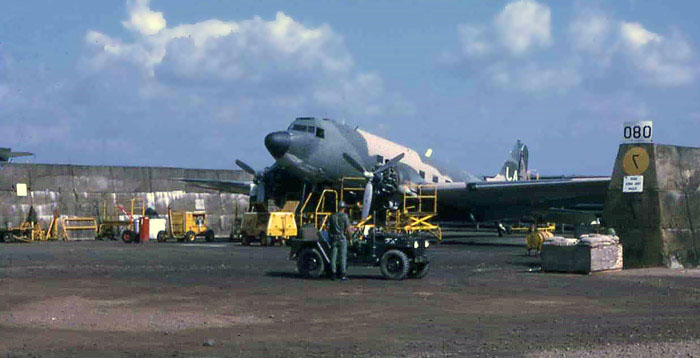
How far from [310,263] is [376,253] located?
1.70 metres

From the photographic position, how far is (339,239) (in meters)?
20.3

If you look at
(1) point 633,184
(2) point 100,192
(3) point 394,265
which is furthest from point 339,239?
(2) point 100,192

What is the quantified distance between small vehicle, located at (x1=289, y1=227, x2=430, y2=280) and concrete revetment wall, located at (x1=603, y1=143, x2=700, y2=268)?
24.5ft

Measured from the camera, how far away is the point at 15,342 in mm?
10430

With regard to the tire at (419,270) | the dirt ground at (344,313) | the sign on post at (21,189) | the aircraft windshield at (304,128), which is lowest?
the dirt ground at (344,313)

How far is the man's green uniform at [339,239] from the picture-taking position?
20.2 m

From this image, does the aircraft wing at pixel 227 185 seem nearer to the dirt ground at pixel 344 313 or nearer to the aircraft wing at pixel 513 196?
the aircraft wing at pixel 513 196

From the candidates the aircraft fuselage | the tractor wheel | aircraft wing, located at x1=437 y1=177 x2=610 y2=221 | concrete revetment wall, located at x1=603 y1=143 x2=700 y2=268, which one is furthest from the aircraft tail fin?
concrete revetment wall, located at x1=603 y1=143 x2=700 y2=268

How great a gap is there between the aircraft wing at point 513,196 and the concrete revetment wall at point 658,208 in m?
15.3

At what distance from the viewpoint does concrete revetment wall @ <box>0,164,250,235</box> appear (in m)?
51.9

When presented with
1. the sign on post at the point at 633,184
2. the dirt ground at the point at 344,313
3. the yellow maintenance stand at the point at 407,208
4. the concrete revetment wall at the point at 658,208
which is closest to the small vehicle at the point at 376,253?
the dirt ground at the point at 344,313

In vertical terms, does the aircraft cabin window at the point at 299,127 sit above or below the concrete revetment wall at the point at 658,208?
above

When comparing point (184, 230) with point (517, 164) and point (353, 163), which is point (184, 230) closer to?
point (353, 163)

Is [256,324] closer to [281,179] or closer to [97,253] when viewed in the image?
[97,253]
